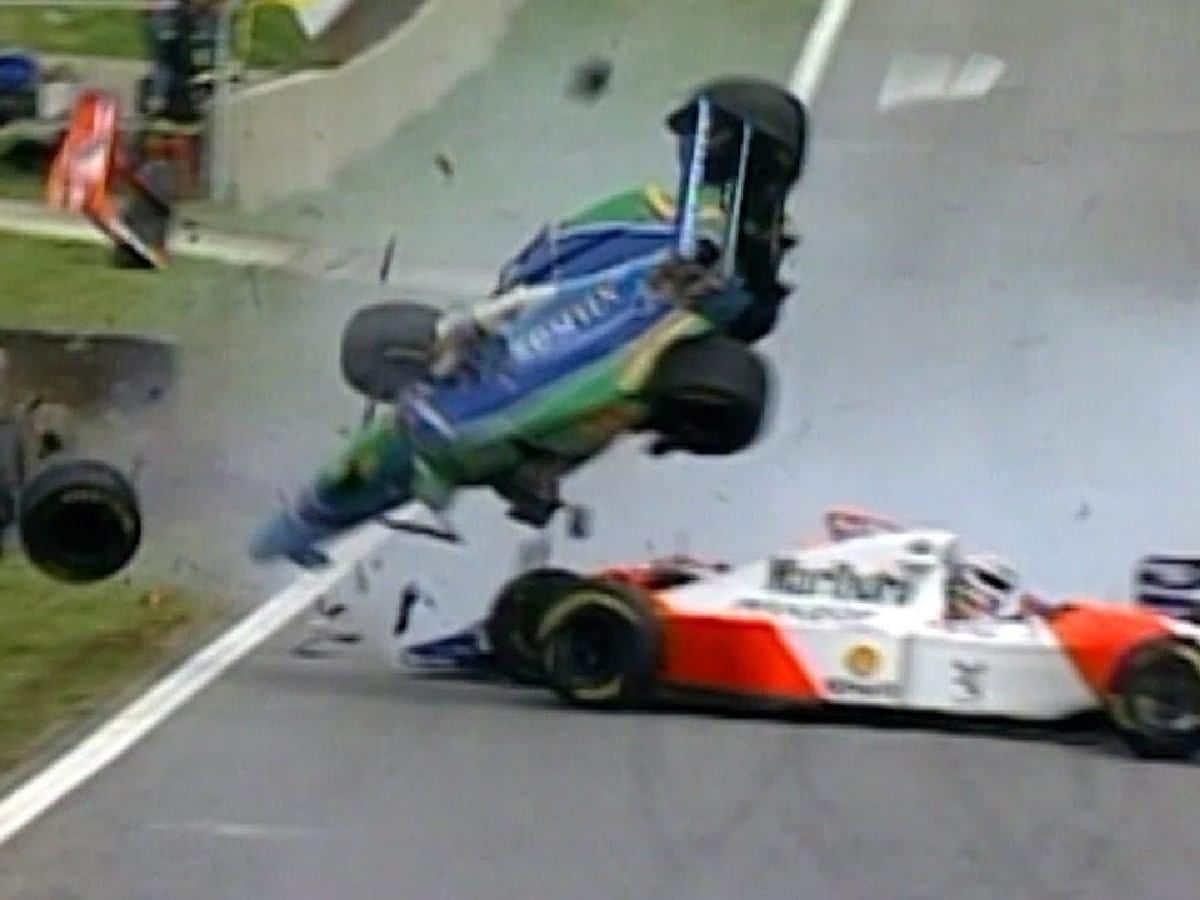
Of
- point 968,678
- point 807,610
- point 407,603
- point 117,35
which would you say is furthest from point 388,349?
point 117,35

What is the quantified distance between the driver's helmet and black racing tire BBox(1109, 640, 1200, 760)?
0.59 metres

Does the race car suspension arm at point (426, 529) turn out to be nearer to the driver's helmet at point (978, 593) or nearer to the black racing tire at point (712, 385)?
the black racing tire at point (712, 385)

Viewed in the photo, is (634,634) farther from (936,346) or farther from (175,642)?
(936,346)

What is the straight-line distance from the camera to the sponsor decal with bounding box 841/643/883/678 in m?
12.5

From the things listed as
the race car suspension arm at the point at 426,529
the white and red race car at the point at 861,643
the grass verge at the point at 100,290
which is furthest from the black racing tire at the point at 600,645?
the grass verge at the point at 100,290

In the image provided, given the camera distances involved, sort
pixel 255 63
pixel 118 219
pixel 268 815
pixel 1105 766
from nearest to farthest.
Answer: pixel 268 815, pixel 1105 766, pixel 118 219, pixel 255 63

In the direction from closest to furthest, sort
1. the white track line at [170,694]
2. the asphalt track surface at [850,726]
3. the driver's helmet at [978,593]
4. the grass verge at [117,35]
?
the asphalt track surface at [850,726]
the white track line at [170,694]
the driver's helmet at [978,593]
the grass verge at [117,35]

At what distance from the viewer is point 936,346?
22.1 metres

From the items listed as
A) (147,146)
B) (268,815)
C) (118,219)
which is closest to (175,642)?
(268,815)

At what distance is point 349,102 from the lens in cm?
2739

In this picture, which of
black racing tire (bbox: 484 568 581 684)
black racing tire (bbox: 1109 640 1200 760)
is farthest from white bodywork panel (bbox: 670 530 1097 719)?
black racing tire (bbox: 484 568 581 684)

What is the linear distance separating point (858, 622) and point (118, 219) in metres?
9.48

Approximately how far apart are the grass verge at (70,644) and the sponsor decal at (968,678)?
265 cm

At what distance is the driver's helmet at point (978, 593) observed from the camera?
12594 mm
